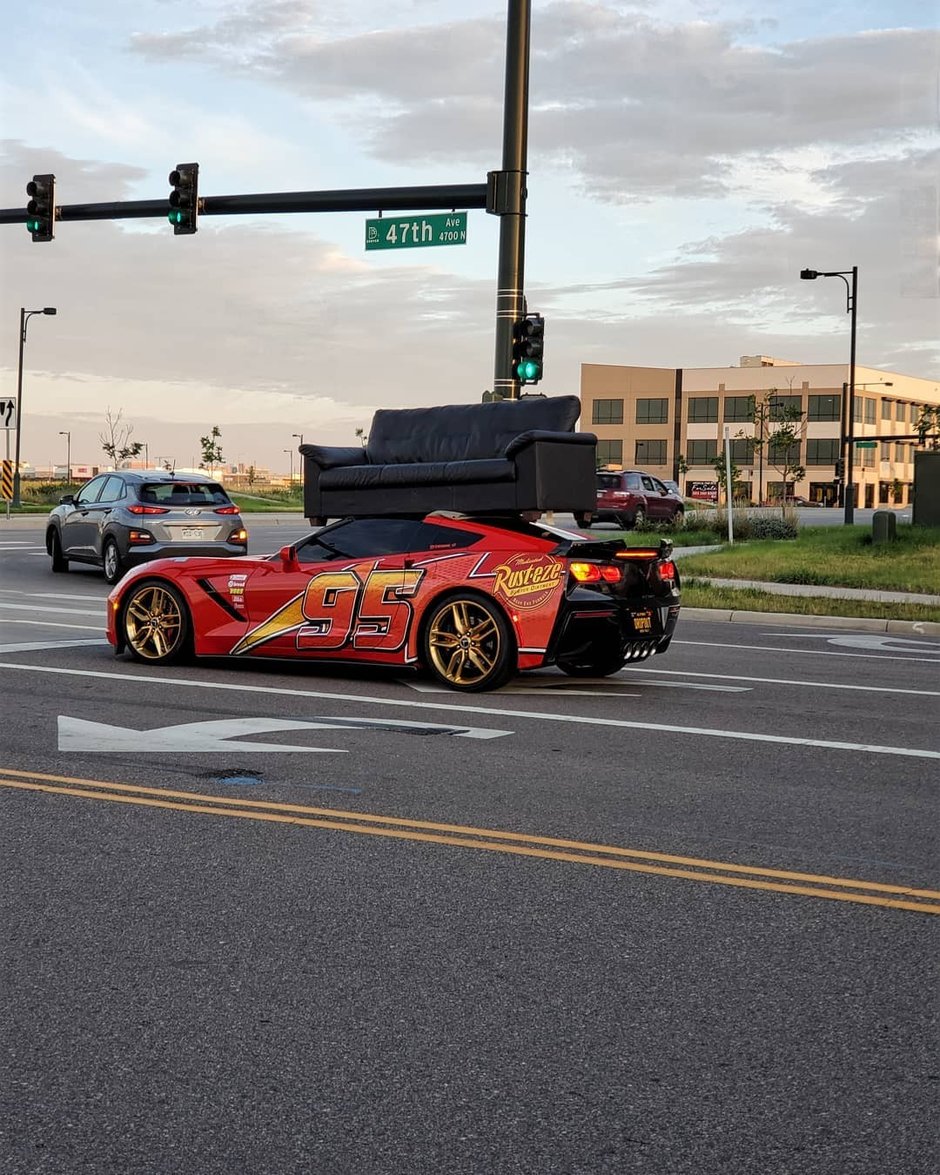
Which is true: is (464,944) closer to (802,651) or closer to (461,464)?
(461,464)

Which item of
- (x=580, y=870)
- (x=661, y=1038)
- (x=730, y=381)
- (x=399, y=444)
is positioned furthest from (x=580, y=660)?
(x=730, y=381)

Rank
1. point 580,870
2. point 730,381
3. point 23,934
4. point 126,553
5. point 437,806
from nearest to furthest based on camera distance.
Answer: point 23,934 < point 580,870 < point 437,806 < point 126,553 < point 730,381

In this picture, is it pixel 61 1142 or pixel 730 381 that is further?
pixel 730 381

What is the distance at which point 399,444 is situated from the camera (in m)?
15.1

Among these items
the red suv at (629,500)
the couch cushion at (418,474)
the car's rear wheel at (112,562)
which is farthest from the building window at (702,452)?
the couch cushion at (418,474)

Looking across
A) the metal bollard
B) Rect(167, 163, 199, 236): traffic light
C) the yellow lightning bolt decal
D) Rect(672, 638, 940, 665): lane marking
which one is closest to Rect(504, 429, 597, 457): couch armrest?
the yellow lightning bolt decal

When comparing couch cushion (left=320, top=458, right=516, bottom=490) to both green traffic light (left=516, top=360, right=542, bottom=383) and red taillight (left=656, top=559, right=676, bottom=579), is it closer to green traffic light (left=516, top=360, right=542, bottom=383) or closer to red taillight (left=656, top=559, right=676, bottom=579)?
red taillight (left=656, top=559, right=676, bottom=579)

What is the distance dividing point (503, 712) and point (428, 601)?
54.3 inches

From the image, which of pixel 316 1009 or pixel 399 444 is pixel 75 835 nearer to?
pixel 316 1009

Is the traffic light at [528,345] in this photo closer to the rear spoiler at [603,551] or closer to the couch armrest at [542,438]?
the couch armrest at [542,438]

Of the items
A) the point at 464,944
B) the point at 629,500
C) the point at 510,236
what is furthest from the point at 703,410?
the point at 464,944

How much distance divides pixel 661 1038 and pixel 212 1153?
135cm

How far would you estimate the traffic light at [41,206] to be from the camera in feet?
80.0

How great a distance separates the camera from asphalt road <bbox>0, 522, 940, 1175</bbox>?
3689mm
